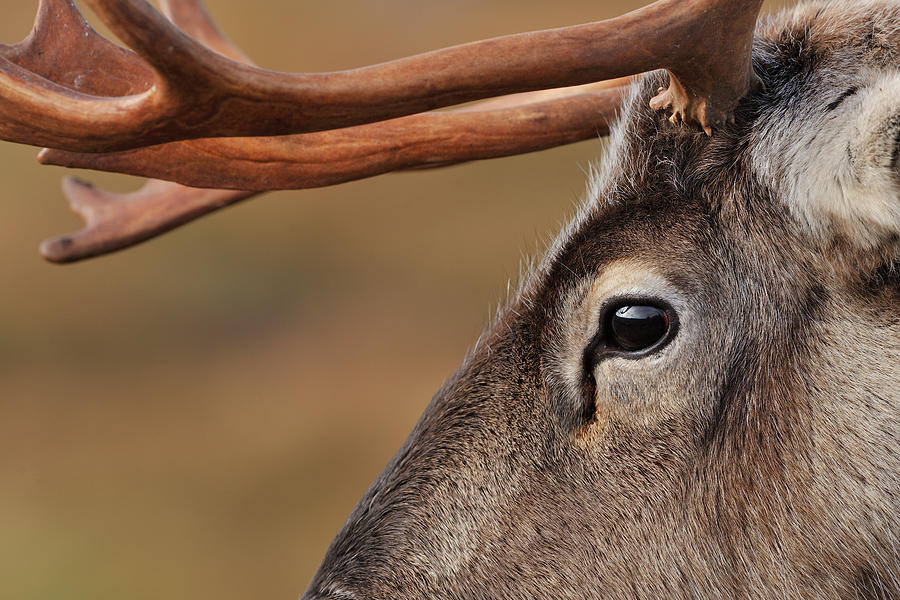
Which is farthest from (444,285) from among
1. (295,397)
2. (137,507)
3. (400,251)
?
(137,507)

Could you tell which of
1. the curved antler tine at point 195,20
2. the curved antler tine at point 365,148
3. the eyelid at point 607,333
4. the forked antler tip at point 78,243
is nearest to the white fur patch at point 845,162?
the eyelid at point 607,333

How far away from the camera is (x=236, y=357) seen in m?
5.36

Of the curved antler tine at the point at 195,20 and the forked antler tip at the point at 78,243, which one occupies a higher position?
the curved antler tine at the point at 195,20

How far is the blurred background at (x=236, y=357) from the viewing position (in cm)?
444

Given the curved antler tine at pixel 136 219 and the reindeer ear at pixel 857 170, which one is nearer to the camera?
the reindeer ear at pixel 857 170

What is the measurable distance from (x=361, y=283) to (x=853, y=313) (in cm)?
468

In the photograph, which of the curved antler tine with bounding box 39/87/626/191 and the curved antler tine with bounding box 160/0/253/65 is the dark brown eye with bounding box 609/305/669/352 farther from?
the curved antler tine with bounding box 160/0/253/65

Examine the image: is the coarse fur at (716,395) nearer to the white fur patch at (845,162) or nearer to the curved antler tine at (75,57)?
the white fur patch at (845,162)

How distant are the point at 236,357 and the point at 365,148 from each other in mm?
3812

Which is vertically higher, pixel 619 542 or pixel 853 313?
pixel 853 313

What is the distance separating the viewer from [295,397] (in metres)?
5.12

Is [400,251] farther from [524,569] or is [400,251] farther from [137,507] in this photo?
[524,569]

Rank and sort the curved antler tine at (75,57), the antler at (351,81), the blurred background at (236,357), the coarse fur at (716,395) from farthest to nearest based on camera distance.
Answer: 1. the blurred background at (236,357)
2. the curved antler tine at (75,57)
3. the coarse fur at (716,395)
4. the antler at (351,81)

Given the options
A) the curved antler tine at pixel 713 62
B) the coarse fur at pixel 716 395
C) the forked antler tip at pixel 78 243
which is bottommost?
Answer: the coarse fur at pixel 716 395
